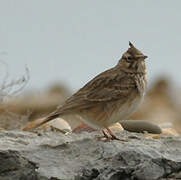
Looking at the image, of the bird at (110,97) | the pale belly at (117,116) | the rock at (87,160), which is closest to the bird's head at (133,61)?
the bird at (110,97)

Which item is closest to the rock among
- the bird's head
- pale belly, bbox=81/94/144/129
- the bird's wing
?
pale belly, bbox=81/94/144/129

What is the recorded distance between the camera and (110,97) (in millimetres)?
6035

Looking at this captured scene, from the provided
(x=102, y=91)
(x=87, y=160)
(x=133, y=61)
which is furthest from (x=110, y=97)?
(x=87, y=160)

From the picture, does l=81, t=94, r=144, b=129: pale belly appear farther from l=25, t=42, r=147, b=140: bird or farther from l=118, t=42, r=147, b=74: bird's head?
l=118, t=42, r=147, b=74: bird's head

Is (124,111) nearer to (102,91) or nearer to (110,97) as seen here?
(110,97)

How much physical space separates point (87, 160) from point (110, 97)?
0.78 meters

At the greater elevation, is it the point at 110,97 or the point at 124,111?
the point at 110,97

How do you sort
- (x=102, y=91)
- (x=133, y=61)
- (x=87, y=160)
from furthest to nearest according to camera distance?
(x=133, y=61), (x=102, y=91), (x=87, y=160)

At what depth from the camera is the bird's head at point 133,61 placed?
20.4ft

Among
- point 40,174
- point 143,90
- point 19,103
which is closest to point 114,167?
point 40,174

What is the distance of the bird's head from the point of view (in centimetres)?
623

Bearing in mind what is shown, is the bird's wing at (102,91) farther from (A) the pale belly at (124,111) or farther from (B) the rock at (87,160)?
(B) the rock at (87,160)

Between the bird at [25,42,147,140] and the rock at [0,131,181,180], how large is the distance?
0.78 feet

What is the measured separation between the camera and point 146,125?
299 inches
